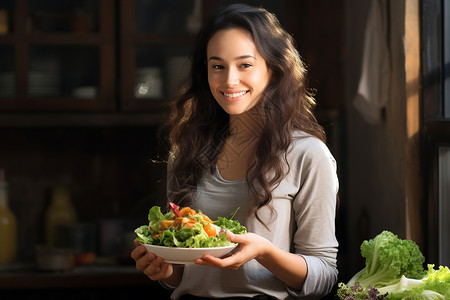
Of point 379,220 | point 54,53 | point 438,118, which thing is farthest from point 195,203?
point 54,53

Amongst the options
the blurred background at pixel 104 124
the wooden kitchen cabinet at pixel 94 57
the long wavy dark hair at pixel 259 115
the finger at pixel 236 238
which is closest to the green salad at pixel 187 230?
the finger at pixel 236 238

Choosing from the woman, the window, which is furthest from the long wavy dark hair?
the window

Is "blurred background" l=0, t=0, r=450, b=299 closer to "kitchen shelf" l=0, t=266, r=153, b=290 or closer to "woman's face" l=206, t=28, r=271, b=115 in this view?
"kitchen shelf" l=0, t=266, r=153, b=290

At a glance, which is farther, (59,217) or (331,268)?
(59,217)

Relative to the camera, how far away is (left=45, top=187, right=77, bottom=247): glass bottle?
3.12 m

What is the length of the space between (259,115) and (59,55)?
1751 millimetres

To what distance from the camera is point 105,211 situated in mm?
3295

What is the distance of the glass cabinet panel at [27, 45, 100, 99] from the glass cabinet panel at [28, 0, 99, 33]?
9cm

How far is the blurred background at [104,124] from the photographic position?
2857 mm

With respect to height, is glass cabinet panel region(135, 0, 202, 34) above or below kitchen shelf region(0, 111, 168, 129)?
above

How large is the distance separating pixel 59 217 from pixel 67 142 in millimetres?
395

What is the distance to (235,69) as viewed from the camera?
1.43 metres

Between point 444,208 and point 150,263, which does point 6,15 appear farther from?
point 444,208

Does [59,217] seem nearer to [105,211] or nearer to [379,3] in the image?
[105,211]
